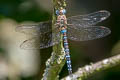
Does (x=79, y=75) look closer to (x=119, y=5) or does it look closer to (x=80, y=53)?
(x=80, y=53)

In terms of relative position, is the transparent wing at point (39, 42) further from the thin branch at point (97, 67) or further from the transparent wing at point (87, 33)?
the thin branch at point (97, 67)

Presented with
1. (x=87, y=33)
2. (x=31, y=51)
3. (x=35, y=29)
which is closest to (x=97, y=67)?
(x=87, y=33)

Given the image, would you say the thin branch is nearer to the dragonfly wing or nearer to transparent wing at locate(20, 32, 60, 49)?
transparent wing at locate(20, 32, 60, 49)

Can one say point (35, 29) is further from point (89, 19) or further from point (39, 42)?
point (89, 19)

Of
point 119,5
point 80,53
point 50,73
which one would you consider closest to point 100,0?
point 119,5

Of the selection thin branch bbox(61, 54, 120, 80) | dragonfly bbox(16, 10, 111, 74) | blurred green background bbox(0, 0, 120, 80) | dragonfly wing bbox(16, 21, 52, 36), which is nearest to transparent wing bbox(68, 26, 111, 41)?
dragonfly bbox(16, 10, 111, 74)

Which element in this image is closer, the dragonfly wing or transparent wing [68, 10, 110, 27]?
the dragonfly wing
